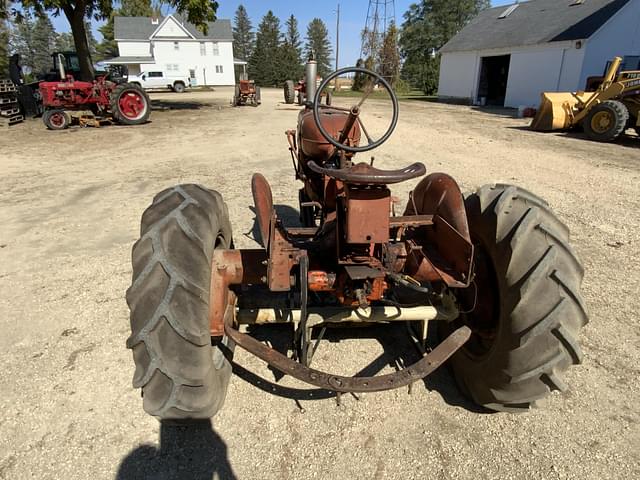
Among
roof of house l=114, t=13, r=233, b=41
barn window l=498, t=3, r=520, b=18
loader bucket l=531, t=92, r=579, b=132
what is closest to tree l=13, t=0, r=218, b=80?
loader bucket l=531, t=92, r=579, b=132

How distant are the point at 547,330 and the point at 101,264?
4135 millimetres

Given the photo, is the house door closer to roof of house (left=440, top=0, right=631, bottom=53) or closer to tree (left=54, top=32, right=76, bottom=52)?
roof of house (left=440, top=0, right=631, bottom=53)

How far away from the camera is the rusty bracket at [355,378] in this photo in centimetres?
197

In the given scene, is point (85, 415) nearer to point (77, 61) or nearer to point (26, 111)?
point (26, 111)

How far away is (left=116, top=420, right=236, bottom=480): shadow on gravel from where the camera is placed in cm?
216

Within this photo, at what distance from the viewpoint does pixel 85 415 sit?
252 centimetres

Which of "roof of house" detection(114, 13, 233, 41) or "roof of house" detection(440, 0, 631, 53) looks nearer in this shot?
"roof of house" detection(440, 0, 631, 53)

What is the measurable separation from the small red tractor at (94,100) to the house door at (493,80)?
2181 cm

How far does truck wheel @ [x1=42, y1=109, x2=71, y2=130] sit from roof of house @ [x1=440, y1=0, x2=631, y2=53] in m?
23.3

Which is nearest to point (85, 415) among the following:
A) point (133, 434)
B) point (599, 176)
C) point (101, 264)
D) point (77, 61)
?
point (133, 434)

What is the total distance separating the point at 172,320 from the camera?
1932mm

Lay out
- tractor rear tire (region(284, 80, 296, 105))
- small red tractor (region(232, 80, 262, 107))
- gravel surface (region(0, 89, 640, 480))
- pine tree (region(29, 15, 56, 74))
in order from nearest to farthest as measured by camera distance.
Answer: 1. gravel surface (region(0, 89, 640, 480))
2. tractor rear tire (region(284, 80, 296, 105))
3. small red tractor (region(232, 80, 262, 107))
4. pine tree (region(29, 15, 56, 74))

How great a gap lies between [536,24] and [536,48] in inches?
121

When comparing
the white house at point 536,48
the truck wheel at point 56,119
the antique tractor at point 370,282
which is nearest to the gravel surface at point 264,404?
the antique tractor at point 370,282
